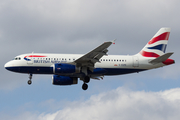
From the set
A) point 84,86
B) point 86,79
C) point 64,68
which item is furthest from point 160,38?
point 64,68

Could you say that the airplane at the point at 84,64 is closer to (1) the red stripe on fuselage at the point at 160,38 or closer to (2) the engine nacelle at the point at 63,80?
(2) the engine nacelle at the point at 63,80

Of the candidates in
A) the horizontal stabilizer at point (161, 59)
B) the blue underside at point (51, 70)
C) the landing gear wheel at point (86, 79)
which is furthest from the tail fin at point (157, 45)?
the landing gear wheel at point (86, 79)

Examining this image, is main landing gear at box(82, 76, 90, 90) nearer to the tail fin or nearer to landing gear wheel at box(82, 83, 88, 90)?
landing gear wheel at box(82, 83, 88, 90)

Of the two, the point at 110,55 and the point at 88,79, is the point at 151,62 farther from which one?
the point at 88,79

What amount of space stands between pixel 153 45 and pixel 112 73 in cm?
828

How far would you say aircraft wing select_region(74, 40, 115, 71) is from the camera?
4281cm

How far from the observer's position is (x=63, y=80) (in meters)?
50.1

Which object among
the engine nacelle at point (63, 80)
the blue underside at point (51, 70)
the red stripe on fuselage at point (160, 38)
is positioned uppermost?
the red stripe on fuselage at point (160, 38)

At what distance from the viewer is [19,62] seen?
46.8 meters

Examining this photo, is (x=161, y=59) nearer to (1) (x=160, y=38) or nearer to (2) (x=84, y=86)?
(1) (x=160, y=38)

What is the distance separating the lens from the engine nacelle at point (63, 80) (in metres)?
49.8

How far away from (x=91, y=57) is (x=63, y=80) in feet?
24.2

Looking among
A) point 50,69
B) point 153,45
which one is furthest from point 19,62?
point 153,45

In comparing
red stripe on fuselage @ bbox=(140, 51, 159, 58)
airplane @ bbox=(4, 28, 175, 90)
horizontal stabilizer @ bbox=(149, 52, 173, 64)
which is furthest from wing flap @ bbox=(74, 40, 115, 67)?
horizontal stabilizer @ bbox=(149, 52, 173, 64)
